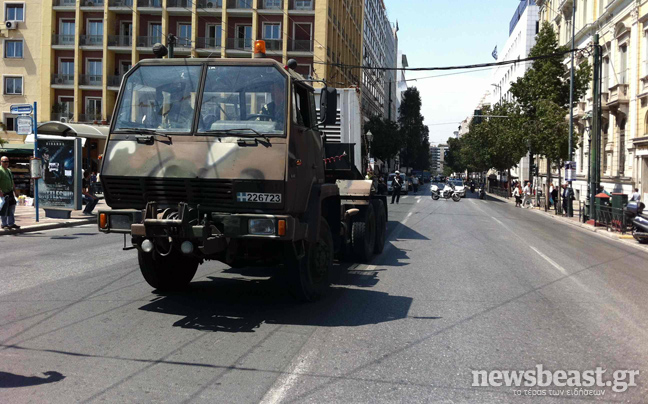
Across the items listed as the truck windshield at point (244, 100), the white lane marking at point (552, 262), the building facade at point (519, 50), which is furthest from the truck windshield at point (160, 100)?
the building facade at point (519, 50)

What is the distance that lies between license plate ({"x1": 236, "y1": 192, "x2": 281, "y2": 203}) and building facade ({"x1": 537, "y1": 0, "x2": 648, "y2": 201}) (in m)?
28.6

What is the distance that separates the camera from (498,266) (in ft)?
36.3

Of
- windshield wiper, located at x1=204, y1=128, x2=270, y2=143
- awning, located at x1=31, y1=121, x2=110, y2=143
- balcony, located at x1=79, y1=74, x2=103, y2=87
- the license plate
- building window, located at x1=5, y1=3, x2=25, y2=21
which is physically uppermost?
building window, located at x1=5, y1=3, x2=25, y2=21

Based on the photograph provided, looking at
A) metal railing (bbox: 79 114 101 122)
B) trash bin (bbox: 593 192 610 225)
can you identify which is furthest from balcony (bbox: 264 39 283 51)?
trash bin (bbox: 593 192 610 225)

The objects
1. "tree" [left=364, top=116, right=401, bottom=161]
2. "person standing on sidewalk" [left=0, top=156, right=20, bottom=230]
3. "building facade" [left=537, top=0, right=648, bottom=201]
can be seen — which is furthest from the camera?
Result: "tree" [left=364, top=116, right=401, bottom=161]

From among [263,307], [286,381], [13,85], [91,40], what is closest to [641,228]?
[263,307]

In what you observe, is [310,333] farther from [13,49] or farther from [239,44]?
[13,49]

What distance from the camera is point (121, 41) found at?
45875mm

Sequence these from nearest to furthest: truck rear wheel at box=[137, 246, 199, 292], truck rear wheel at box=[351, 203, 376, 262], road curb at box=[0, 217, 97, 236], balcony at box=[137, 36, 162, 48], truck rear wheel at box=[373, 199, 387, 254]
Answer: truck rear wheel at box=[137, 246, 199, 292] < truck rear wheel at box=[351, 203, 376, 262] < truck rear wheel at box=[373, 199, 387, 254] < road curb at box=[0, 217, 97, 236] < balcony at box=[137, 36, 162, 48]

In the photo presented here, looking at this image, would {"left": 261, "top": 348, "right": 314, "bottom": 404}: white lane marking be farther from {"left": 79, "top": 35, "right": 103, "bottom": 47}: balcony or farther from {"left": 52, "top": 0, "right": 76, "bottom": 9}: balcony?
{"left": 52, "top": 0, "right": 76, "bottom": 9}: balcony

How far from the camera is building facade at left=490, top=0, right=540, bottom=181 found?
247 feet

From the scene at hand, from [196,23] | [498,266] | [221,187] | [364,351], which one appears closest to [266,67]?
[221,187]

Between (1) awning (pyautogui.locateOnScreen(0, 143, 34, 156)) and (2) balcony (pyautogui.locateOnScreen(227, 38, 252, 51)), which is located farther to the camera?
(2) balcony (pyautogui.locateOnScreen(227, 38, 252, 51))

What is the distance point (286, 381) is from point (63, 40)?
47116 mm
